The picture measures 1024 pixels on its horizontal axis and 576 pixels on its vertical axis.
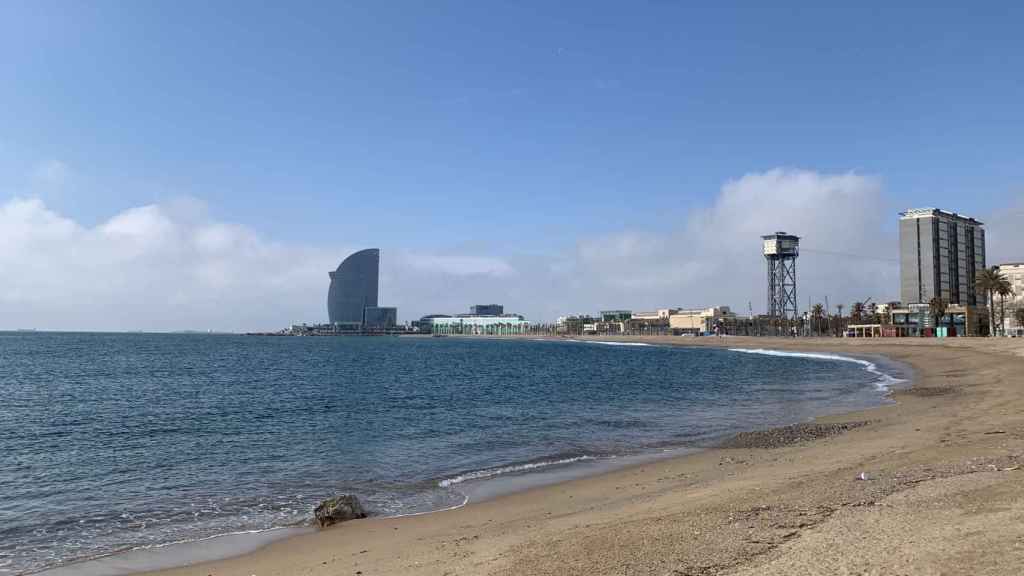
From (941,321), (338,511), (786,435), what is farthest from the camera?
(941,321)

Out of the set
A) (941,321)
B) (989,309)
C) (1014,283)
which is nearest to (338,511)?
(941,321)

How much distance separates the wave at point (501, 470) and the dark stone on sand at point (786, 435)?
5.12 meters

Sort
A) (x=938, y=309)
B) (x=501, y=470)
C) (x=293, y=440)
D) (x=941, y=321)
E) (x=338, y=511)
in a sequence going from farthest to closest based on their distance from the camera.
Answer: (x=941, y=321) → (x=938, y=309) → (x=293, y=440) → (x=501, y=470) → (x=338, y=511)

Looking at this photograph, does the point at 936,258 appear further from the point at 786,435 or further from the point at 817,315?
the point at 786,435

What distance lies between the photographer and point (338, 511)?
1286 centimetres

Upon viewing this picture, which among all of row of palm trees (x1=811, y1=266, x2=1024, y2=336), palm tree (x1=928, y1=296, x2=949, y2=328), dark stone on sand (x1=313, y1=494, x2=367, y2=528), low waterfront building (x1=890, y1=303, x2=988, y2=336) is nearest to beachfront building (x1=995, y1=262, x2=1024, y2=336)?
row of palm trees (x1=811, y1=266, x2=1024, y2=336)

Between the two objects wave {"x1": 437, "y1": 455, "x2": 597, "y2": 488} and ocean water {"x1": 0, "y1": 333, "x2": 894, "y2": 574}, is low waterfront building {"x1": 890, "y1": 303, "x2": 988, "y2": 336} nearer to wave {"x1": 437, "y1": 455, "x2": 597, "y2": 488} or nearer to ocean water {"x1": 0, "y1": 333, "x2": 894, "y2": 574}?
ocean water {"x1": 0, "y1": 333, "x2": 894, "y2": 574}

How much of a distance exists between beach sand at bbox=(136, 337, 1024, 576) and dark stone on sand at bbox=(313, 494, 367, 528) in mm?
393

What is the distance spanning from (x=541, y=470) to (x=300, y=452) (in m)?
8.75

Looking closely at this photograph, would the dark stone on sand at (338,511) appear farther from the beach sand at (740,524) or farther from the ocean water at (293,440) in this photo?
the ocean water at (293,440)

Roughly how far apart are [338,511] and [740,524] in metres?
7.91

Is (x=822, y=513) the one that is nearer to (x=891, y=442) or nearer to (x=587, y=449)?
(x=891, y=442)

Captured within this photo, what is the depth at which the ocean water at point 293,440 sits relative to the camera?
13.9 m

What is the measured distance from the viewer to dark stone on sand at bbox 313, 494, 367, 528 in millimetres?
12695
